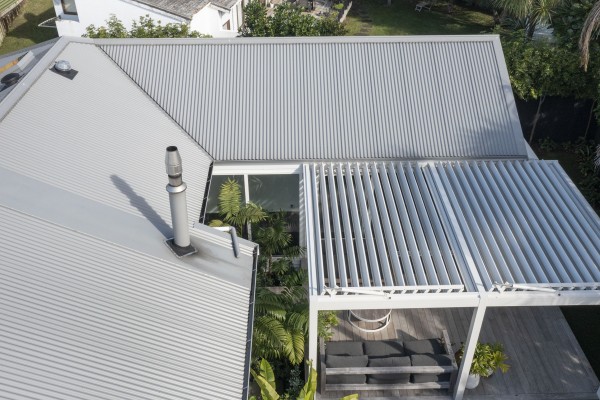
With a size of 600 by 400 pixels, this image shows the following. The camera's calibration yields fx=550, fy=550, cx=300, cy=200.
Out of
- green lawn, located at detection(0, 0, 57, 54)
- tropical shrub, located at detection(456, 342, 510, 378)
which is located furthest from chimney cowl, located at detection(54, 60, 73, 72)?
green lawn, located at detection(0, 0, 57, 54)

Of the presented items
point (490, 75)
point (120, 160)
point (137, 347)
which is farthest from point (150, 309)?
point (490, 75)

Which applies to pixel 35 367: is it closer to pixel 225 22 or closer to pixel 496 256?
pixel 496 256

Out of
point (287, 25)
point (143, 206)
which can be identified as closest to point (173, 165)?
point (143, 206)

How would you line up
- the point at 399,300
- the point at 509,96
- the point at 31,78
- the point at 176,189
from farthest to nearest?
the point at 509,96 < the point at 31,78 < the point at 399,300 < the point at 176,189

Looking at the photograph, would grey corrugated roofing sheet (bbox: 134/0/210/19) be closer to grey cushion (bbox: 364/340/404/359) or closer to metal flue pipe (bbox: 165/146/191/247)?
metal flue pipe (bbox: 165/146/191/247)

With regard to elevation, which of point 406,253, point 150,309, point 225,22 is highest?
point 150,309

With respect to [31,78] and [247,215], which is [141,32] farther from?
[247,215]

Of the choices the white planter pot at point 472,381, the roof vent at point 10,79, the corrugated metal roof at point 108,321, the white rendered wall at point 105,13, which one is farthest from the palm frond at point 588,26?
the white rendered wall at point 105,13
